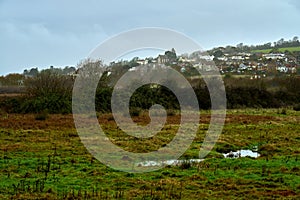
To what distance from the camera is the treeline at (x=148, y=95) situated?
32700 mm

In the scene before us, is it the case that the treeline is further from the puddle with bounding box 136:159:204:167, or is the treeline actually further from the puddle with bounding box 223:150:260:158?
the puddle with bounding box 136:159:204:167

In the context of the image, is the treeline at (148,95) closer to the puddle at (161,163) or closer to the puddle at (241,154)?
the puddle at (241,154)

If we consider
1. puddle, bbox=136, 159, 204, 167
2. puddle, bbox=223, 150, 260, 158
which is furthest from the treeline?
puddle, bbox=136, 159, 204, 167

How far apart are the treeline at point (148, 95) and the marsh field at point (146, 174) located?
13.8 metres

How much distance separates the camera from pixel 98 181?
34.4 feet

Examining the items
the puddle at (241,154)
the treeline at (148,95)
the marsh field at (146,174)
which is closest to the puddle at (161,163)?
the marsh field at (146,174)

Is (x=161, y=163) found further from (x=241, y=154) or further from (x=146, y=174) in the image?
(x=241, y=154)

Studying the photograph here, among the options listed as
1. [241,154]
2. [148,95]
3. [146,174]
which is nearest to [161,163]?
[146,174]

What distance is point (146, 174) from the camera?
37.7ft

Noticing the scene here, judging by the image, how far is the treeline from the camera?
3270cm

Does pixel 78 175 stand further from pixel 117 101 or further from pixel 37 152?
pixel 117 101

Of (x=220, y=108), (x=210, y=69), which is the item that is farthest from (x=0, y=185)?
(x=210, y=69)

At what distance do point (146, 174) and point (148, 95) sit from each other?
26919 millimetres

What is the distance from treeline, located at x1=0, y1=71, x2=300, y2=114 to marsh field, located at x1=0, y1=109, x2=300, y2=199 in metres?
13.8
